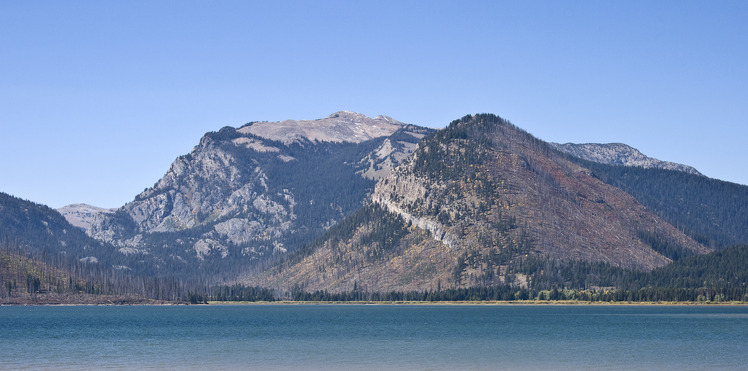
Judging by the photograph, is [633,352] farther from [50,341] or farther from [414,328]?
[50,341]

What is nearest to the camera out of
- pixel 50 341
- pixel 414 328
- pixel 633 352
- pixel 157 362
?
pixel 157 362

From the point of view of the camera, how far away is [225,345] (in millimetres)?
144125

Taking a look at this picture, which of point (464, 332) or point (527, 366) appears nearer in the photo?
point (527, 366)

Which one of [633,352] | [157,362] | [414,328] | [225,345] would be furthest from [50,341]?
[633,352]

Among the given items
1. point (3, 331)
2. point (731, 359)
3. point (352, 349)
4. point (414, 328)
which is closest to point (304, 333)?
point (414, 328)

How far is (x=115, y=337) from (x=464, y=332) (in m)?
66.1

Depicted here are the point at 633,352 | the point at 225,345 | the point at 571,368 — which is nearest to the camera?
the point at 571,368

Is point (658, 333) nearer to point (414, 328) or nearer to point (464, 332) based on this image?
point (464, 332)

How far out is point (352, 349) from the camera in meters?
135

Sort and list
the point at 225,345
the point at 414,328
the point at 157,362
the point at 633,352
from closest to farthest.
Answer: the point at 157,362 → the point at 633,352 → the point at 225,345 → the point at 414,328

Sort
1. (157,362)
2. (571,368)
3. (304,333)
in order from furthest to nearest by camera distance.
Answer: (304,333)
(157,362)
(571,368)

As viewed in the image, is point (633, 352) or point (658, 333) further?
point (658, 333)

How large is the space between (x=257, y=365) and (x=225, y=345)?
32.5 m

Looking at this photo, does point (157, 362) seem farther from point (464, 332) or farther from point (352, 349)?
point (464, 332)
